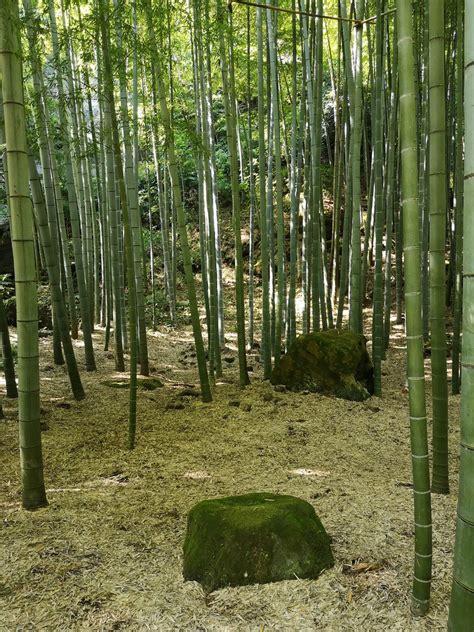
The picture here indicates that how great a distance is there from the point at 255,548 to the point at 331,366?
3065mm

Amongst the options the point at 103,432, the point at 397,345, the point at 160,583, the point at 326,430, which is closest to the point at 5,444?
the point at 103,432

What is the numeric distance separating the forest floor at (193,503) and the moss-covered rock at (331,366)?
7.2 inches

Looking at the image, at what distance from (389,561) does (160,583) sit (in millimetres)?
857

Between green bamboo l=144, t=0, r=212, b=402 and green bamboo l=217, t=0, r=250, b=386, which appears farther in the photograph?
green bamboo l=217, t=0, r=250, b=386

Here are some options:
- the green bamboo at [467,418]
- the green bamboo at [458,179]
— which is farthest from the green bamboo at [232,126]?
the green bamboo at [467,418]

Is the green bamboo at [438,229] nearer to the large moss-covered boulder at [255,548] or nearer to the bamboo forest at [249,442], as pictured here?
the bamboo forest at [249,442]

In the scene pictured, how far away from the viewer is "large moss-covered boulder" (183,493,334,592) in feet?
6.21

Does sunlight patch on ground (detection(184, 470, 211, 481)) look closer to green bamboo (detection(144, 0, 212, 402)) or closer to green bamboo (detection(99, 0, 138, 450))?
green bamboo (detection(99, 0, 138, 450))

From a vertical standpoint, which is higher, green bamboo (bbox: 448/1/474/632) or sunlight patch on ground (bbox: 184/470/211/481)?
green bamboo (bbox: 448/1/474/632)

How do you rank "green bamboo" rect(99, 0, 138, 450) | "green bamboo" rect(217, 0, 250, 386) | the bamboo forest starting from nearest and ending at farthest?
the bamboo forest
"green bamboo" rect(99, 0, 138, 450)
"green bamboo" rect(217, 0, 250, 386)

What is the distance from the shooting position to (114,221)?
18.6ft

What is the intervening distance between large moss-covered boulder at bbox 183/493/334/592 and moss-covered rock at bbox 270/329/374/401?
286 centimetres

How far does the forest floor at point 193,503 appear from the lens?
176 centimetres

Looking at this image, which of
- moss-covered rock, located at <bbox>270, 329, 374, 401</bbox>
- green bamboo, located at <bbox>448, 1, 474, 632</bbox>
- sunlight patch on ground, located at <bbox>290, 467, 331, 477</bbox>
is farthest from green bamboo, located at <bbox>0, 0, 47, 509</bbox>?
moss-covered rock, located at <bbox>270, 329, 374, 401</bbox>
